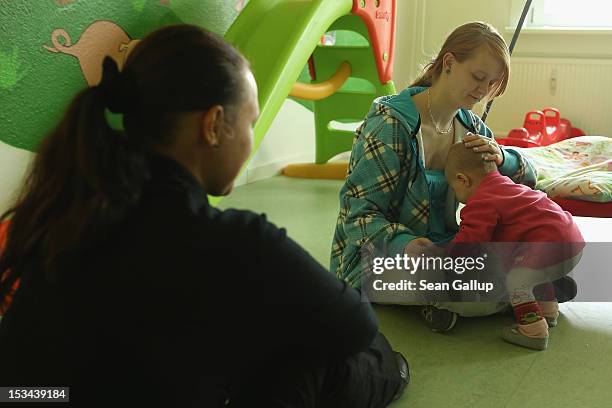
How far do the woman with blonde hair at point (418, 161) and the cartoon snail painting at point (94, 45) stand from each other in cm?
92

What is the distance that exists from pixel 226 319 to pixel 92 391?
18cm

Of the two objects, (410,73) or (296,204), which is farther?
(410,73)

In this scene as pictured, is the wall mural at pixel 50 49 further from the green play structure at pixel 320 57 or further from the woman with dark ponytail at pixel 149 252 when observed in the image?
the woman with dark ponytail at pixel 149 252

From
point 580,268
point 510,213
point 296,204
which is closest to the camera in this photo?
point 510,213

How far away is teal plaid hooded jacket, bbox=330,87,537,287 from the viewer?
64.7 inches

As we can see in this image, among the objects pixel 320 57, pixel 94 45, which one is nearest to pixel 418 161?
pixel 94 45

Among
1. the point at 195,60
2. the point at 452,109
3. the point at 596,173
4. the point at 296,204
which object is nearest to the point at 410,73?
the point at 296,204

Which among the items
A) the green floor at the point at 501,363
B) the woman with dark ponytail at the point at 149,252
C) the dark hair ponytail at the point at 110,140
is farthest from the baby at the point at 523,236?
the dark hair ponytail at the point at 110,140

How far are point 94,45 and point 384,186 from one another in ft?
3.75

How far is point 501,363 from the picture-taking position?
1.48 m

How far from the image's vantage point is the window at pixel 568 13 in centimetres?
432

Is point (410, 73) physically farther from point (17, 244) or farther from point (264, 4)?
point (17, 244)

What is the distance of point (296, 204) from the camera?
2.96 m

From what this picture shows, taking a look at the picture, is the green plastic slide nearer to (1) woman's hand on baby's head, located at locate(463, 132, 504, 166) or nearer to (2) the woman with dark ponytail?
(1) woman's hand on baby's head, located at locate(463, 132, 504, 166)
